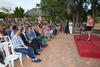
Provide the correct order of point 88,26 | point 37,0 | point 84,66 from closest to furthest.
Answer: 1. point 84,66
2. point 88,26
3. point 37,0

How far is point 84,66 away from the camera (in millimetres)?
2857

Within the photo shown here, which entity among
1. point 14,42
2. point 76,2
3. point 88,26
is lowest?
point 14,42

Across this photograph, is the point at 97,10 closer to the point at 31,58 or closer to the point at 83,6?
the point at 83,6

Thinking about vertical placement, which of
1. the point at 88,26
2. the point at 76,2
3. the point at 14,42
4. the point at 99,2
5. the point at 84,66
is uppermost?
the point at 76,2

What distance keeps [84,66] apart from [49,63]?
112cm

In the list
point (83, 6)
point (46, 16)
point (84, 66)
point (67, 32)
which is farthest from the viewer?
point (46, 16)

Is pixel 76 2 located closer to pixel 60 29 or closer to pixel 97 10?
pixel 97 10

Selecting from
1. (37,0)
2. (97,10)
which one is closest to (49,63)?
(97,10)

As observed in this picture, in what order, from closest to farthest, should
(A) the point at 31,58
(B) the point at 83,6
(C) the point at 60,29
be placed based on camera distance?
(A) the point at 31,58 → (B) the point at 83,6 → (C) the point at 60,29

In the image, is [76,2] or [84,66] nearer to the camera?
[84,66]

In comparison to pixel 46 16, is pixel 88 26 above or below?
below

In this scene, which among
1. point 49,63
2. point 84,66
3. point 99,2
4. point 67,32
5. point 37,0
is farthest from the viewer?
point 37,0

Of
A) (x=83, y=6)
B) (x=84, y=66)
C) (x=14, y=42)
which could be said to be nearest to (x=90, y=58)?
(x=84, y=66)

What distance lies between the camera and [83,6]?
10453 millimetres
